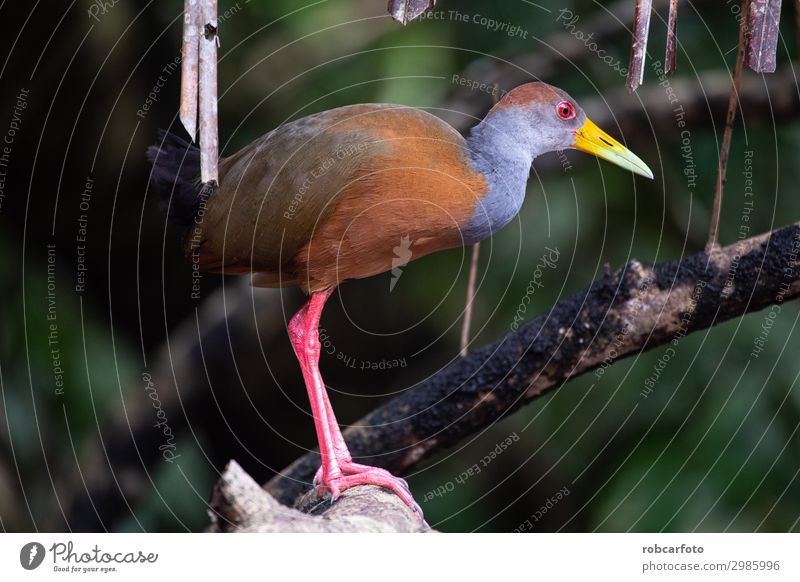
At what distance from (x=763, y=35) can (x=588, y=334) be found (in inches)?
40.0

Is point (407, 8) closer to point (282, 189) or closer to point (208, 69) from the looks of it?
point (208, 69)

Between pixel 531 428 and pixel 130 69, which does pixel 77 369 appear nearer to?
pixel 130 69

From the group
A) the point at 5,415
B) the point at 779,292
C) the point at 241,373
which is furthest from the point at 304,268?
the point at 5,415

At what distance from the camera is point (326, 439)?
3111 millimetres

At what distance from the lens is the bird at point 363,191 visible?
9.59 feet

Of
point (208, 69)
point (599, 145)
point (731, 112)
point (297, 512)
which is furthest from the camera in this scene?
point (599, 145)

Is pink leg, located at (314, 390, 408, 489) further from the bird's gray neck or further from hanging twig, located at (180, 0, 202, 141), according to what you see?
hanging twig, located at (180, 0, 202, 141)

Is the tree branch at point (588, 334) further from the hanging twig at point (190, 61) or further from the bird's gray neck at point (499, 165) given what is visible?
the hanging twig at point (190, 61)

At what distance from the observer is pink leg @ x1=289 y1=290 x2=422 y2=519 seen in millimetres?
3035

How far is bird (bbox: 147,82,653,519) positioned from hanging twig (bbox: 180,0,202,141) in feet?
2.27

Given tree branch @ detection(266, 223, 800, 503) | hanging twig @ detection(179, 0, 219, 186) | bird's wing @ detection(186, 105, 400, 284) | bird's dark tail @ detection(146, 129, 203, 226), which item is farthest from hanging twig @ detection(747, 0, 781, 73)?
bird's dark tail @ detection(146, 129, 203, 226)

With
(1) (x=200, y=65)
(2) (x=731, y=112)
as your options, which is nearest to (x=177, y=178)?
(1) (x=200, y=65)

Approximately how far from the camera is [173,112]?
4.77m

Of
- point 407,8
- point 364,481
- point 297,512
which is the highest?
point 407,8
